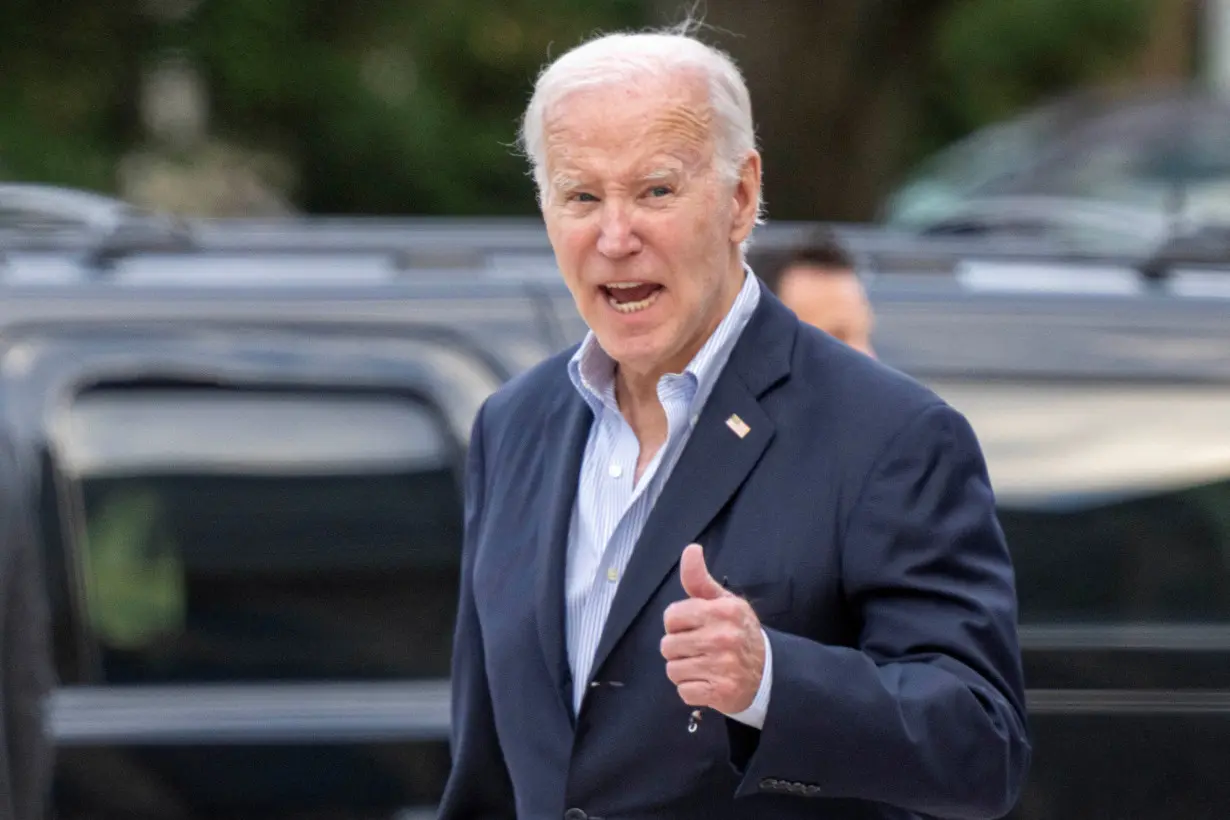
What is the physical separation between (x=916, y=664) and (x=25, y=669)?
5.17 feet

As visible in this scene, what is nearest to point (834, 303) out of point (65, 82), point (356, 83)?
point (65, 82)

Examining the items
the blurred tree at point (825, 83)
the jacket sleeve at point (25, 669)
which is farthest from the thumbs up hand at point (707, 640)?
the blurred tree at point (825, 83)

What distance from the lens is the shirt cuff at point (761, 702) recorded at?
6.18 feet

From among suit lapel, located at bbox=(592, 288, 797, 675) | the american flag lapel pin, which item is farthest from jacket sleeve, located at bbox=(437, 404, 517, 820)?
the american flag lapel pin

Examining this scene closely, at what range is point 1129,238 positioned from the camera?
472 cm

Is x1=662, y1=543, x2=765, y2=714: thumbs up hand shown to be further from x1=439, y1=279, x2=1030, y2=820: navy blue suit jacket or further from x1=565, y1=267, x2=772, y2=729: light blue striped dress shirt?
x1=565, y1=267, x2=772, y2=729: light blue striped dress shirt

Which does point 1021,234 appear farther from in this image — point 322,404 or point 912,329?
point 322,404

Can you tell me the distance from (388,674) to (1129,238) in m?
2.53

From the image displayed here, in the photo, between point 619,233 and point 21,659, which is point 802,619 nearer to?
point 619,233

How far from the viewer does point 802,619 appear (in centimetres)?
201

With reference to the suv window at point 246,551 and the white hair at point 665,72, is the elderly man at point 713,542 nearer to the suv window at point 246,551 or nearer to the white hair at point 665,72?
the white hair at point 665,72

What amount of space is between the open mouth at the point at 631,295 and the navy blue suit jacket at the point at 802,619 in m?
0.12

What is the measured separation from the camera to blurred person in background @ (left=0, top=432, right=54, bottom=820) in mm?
2898

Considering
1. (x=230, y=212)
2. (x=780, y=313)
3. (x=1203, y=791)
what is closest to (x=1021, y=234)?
(x=1203, y=791)
